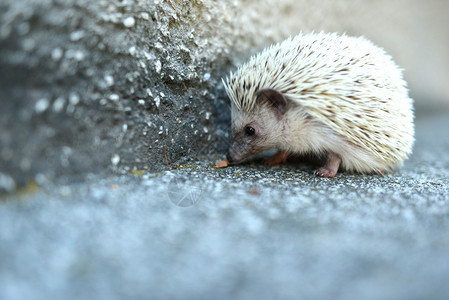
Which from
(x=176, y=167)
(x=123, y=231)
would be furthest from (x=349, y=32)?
(x=123, y=231)

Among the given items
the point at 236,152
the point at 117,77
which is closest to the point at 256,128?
the point at 236,152

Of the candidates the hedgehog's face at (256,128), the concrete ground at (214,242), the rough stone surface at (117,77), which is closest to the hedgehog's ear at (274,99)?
the hedgehog's face at (256,128)

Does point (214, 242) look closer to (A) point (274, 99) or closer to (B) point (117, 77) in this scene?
(B) point (117, 77)

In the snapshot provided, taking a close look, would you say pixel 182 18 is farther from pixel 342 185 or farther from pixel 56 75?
pixel 342 185

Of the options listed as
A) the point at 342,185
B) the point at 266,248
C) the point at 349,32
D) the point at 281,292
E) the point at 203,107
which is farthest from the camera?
the point at 349,32

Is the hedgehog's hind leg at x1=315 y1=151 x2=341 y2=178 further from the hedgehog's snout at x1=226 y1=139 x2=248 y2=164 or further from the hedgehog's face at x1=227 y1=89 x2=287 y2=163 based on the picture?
the hedgehog's snout at x1=226 y1=139 x2=248 y2=164

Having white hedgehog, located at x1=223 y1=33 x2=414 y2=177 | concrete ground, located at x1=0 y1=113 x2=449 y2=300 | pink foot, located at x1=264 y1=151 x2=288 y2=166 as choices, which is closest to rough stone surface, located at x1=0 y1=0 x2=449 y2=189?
concrete ground, located at x1=0 y1=113 x2=449 y2=300

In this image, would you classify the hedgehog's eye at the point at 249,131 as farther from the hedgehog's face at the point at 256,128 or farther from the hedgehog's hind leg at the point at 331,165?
the hedgehog's hind leg at the point at 331,165
